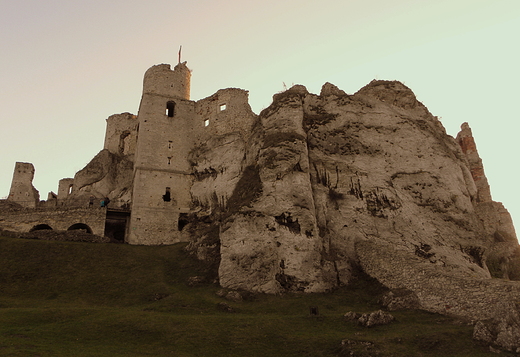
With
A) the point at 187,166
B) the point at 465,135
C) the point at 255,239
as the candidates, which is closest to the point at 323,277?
the point at 255,239

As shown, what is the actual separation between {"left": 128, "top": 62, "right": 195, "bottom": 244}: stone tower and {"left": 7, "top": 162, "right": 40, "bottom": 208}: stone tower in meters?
23.5

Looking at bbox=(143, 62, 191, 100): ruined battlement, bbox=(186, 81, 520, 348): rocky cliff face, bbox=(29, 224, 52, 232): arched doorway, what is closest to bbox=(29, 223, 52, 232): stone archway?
bbox=(29, 224, 52, 232): arched doorway

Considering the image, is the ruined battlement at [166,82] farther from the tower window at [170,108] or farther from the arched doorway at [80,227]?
the arched doorway at [80,227]

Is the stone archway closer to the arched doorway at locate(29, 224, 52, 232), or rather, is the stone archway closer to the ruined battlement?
the arched doorway at locate(29, 224, 52, 232)

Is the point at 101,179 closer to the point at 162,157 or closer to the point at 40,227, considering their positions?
the point at 162,157

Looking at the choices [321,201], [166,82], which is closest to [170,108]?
[166,82]

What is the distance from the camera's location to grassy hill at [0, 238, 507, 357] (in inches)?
728

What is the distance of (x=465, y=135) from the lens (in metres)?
51.5

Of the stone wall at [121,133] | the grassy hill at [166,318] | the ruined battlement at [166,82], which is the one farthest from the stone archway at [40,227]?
the ruined battlement at [166,82]

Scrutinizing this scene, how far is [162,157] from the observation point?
4628 centimetres

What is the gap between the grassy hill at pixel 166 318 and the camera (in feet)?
60.6

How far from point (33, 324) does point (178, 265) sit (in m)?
14.1

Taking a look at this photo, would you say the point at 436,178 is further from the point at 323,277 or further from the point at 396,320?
the point at 396,320

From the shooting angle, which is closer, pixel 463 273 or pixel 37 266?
pixel 463 273
